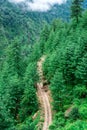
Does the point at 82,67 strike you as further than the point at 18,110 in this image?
No

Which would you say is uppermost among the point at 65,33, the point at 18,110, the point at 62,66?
the point at 65,33

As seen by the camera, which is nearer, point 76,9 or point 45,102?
point 45,102

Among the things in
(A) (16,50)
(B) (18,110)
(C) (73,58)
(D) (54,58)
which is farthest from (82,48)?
(A) (16,50)

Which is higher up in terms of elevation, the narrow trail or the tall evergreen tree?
the tall evergreen tree

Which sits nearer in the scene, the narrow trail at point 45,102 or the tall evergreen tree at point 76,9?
the narrow trail at point 45,102

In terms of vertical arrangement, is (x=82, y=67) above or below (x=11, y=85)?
above

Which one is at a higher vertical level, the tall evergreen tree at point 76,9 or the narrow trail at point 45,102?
the tall evergreen tree at point 76,9

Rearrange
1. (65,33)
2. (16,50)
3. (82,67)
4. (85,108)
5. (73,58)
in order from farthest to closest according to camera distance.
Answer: (65,33)
(16,50)
(73,58)
(82,67)
(85,108)

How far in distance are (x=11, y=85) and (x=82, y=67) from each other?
16.3m

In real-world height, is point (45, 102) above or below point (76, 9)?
below

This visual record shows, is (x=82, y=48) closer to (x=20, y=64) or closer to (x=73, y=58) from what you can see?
(x=73, y=58)

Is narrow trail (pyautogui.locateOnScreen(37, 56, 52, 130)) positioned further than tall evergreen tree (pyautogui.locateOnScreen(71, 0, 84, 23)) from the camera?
No

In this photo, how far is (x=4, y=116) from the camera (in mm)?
37094

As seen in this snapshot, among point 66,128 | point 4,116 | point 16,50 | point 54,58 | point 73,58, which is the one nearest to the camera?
point 4,116
